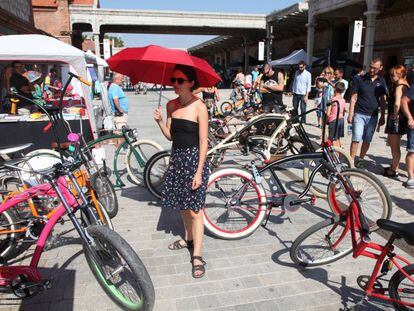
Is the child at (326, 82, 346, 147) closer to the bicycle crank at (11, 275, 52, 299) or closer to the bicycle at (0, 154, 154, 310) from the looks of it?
the bicycle at (0, 154, 154, 310)

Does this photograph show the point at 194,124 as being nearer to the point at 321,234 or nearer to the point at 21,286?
the point at 321,234

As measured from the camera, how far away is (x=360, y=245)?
259cm

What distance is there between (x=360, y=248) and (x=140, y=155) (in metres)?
3.56

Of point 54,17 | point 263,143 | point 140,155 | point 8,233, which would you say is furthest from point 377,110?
point 54,17

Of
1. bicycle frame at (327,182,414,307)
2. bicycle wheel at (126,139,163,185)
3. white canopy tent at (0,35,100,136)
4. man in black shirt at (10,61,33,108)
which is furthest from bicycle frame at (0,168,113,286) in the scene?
man in black shirt at (10,61,33,108)

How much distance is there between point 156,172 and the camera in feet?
16.3

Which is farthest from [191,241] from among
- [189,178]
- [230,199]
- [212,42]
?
[212,42]

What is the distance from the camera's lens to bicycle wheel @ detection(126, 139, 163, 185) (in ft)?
17.5

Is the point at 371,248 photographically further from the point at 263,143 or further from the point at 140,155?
the point at 140,155

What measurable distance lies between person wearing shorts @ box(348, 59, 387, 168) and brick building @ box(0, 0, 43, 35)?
1198 cm

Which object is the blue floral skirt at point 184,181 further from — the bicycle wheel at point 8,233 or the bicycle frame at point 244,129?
the bicycle frame at point 244,129

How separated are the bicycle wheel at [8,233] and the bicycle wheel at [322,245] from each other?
2.57 m

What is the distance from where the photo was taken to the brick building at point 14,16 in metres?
12.6

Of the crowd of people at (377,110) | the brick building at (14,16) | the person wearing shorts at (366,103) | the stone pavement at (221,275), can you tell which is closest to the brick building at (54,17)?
the brick building at (14,16)
